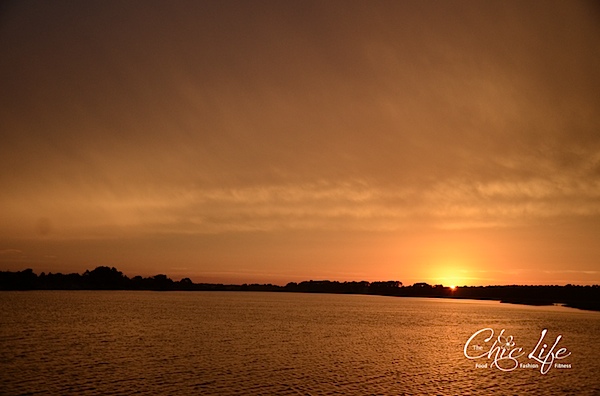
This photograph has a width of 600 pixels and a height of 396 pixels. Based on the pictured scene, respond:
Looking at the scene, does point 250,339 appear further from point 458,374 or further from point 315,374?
point 458,374

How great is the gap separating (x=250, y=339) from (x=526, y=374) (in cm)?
4490

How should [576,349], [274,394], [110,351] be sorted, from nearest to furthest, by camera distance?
1. [274,394]
2. [110,351]
3. [576,349]

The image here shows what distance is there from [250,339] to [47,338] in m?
33.3

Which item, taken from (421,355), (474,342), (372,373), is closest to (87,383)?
(372,373)

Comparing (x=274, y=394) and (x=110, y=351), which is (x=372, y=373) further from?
(x=110, y=351)

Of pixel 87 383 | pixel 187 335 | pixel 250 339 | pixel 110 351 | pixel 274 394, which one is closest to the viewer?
pixel 274 394

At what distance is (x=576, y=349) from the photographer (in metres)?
73.4

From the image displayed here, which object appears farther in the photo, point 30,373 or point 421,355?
point 421,355

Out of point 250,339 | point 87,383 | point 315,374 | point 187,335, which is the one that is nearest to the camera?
point 87,383

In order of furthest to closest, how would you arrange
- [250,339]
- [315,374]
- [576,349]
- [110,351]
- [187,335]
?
[187,335] → [250,339] → [576,349] → [110,351] → [315,374]

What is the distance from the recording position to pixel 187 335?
288 ft

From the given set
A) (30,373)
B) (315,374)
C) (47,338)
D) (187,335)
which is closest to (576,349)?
(315,374)

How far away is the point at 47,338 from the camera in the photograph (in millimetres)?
78125

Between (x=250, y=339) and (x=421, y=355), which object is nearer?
(x=421, y=355)
